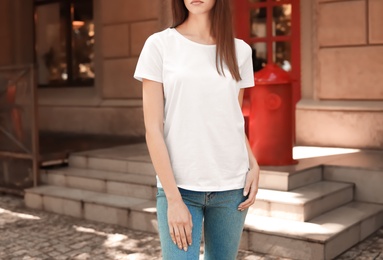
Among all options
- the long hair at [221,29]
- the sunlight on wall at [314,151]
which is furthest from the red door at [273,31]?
the long hair at [221,29]

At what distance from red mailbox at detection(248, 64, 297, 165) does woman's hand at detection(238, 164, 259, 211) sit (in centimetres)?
385

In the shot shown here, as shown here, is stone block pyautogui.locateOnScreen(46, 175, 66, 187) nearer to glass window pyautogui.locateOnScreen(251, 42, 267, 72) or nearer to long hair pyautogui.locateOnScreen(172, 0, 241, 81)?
glass window pyautogui.locateOnScreen(251, 42, 267, 72)

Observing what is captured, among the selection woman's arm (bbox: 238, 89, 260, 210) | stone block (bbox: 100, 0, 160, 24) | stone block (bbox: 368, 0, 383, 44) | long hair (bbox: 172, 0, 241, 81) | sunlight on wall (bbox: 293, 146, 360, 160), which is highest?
stone block (bbox: 100, 0, 160, 24)

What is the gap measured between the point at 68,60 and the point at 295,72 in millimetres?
5484

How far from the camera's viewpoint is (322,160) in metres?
6.41

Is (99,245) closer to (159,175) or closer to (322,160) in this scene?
(322,160)

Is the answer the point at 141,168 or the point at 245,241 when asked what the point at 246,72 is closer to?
the point at 245,241

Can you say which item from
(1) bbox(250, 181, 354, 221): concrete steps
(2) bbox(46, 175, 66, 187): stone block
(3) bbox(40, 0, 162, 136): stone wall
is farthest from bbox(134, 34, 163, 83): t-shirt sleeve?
(3) bbox(40, 0, 162, 136): stone wall

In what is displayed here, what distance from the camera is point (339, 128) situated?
Result: 25.2 ft

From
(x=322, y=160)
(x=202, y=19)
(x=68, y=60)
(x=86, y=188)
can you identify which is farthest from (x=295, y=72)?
(x=202, y=19)

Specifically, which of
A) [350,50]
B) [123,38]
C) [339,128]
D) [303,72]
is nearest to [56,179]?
[123,38]

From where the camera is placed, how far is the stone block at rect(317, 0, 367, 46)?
7.43 metres

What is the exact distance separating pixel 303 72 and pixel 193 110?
6.36 meters

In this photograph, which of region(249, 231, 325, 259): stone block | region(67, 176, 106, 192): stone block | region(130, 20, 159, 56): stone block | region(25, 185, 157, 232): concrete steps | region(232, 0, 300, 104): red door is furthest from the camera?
region(130, 20, 159, 56): stone block
